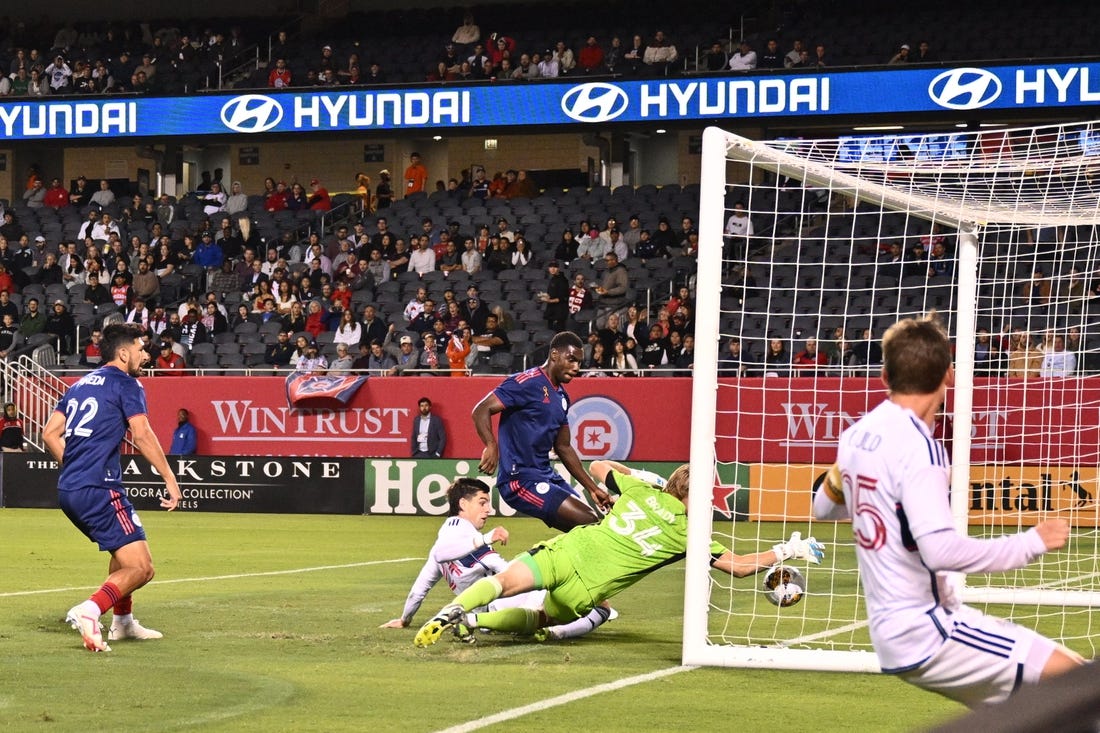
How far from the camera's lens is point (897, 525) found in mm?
4387

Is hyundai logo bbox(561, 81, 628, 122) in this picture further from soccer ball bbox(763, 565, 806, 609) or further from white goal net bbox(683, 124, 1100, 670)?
soccer ball bbox(763, 565, 806, 609)

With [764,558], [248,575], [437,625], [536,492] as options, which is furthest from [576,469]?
[248,575]

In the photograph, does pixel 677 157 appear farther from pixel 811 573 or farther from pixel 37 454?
pixel 811 573

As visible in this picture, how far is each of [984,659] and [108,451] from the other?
20.2 ft

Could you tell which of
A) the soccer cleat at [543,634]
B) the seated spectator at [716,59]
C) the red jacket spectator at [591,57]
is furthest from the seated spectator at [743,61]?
the soccer cleat at [543,634]

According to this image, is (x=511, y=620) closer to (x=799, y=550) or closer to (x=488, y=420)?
(x=799, y=550)

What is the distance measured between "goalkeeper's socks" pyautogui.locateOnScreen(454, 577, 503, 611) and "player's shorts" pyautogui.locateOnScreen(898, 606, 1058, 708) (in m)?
4.30

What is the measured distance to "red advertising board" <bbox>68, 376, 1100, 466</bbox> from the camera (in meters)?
20.5

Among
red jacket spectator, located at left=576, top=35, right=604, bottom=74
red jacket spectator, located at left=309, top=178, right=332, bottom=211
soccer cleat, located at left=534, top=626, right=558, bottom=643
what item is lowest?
soccer cleat, located at left=534, top=626, right=558, bottom=643

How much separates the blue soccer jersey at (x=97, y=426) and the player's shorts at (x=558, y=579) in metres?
2.50

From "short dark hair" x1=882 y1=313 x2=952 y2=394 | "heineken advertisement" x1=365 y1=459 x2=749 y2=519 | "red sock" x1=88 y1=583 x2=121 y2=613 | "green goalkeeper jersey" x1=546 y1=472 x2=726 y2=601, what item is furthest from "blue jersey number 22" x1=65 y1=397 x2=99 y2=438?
"heineken advertisement" x1=365 y1=459 x2=749 y2=519

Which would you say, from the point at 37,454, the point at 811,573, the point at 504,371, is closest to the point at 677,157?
the point at 504,371

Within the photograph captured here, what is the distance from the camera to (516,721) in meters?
6.61

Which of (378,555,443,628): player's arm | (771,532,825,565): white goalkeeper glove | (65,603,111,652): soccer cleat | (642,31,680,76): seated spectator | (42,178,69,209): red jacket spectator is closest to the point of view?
(771,532,825,565): white goalkeeper glove
